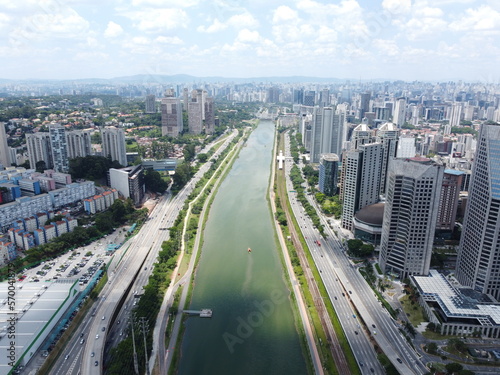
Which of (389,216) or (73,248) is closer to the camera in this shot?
(389,216)

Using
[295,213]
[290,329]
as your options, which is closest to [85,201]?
[295,213]

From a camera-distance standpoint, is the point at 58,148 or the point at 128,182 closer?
the point at 128,182

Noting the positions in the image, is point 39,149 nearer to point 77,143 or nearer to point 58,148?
point 58,148

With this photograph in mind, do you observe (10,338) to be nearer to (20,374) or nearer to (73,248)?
(20,374)

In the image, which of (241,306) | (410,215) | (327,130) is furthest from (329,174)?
(241,306)

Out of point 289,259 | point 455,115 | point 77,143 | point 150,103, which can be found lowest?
point 289,259

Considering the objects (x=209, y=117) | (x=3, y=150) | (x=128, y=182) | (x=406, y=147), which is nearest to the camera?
(x=128, y=182)
